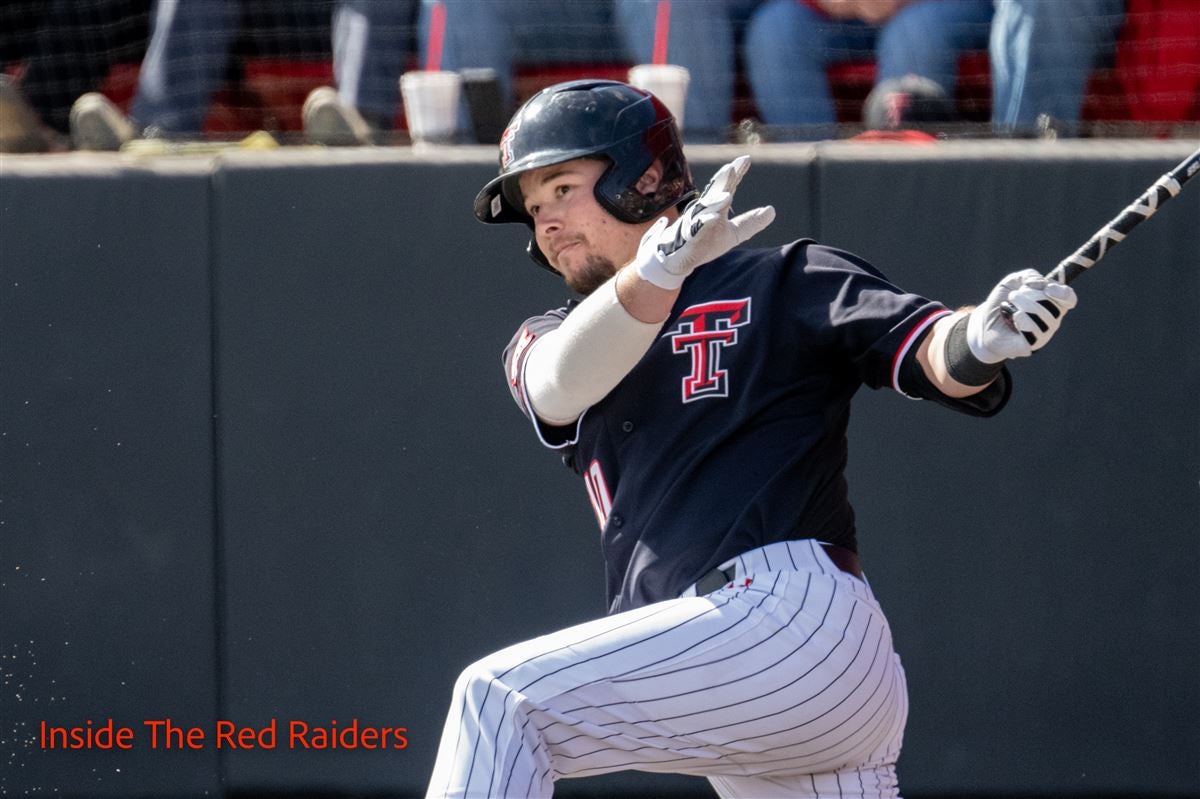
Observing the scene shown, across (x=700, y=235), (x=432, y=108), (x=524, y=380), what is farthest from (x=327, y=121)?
(x=700, y=235)

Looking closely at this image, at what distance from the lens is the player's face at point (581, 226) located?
2.79m

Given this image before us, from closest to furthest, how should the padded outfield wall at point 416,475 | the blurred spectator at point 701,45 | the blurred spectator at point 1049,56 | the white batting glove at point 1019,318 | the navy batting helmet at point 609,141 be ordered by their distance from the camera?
1. the white batting glove at point 1019,318
2. the navy batting helmet at point 609,141
3. the padded outfield wall at point 416,475
4. the blurred spectator at point 1049,56
5. the blurred spectator at point 701,45

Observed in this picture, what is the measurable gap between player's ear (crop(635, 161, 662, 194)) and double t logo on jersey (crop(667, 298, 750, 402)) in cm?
24

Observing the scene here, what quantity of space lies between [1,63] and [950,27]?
3381mm

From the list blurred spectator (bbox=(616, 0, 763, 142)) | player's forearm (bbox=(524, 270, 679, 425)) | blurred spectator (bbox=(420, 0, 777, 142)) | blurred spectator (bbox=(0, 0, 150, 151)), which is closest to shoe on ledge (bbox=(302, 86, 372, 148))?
blurred spectator (bbox=(420, 0, 777, 142))

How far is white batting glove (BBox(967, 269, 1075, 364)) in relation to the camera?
2.23 m

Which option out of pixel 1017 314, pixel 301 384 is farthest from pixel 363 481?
pixel 1017 314

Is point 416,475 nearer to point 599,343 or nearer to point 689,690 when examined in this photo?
point 599,343

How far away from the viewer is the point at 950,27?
16.3 ft

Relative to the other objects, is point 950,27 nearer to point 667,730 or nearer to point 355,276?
point 355,276

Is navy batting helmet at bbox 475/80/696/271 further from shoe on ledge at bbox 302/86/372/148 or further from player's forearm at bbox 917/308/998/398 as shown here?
shoe on ledge at bbox 302/86/372/148

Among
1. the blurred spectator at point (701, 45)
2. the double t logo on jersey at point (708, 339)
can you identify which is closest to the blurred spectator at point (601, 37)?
the blurred spectator at point (701, 45)

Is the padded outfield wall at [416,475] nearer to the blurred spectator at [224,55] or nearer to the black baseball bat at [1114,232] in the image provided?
the blurred spectator at [224,55]

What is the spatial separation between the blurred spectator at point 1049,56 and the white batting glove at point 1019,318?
2512 mm
